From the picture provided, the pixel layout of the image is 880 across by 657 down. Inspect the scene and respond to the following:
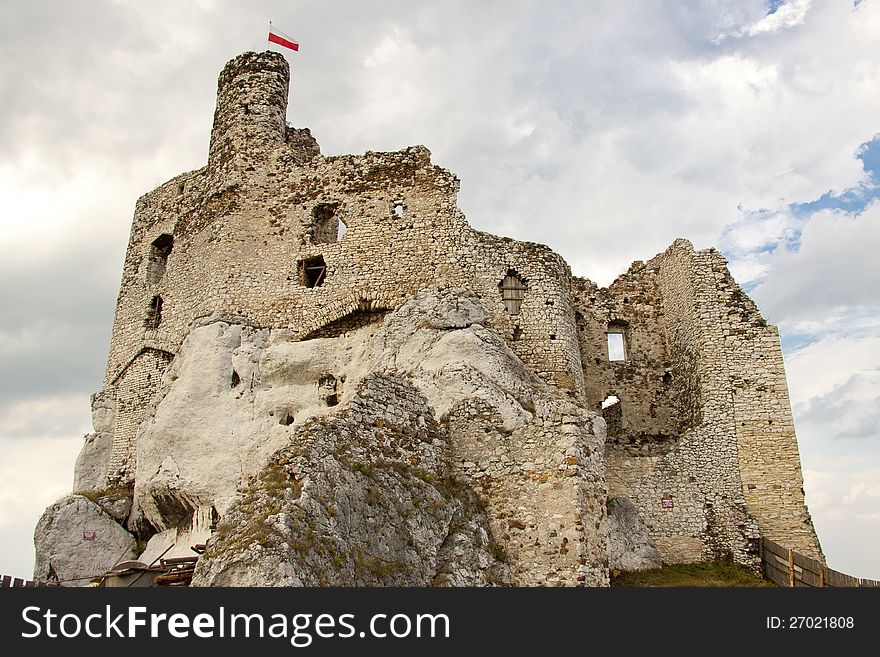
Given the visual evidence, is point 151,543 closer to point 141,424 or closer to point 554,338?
point 141,424

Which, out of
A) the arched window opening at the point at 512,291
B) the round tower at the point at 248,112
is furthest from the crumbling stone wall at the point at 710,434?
the round tower at the point at 248,112

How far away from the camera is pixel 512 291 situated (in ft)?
63.9

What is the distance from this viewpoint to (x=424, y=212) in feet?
65.8

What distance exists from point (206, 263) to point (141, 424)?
4.70 meters

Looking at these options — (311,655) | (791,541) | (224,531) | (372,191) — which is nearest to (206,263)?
(372,191)

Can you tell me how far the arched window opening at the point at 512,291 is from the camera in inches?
759

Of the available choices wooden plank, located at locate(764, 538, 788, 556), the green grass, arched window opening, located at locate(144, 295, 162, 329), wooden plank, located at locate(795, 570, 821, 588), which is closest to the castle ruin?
arched window opening, located at locate(144, 295, 162, 329)

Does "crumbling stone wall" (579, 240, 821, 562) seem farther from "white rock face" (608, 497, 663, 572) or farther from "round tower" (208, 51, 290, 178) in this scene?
"round tower" (208, 51, 290, 178)

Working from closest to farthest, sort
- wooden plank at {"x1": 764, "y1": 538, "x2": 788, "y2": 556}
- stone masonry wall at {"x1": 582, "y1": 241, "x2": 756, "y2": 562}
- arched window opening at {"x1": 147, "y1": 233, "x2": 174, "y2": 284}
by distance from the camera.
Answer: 1. wooden plank at {"x1": 764, "y1": 538, "x2": 788, "y2": 556}
2. stone masonry wall at {"x1": 582, "y1": 241, "x2": 756, "y2": 562}
3. arched window opening at {"x1": 147, "y1": 233, "x2": 174, "y2": 284}

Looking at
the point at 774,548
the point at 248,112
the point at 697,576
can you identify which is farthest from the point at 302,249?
the point at 774,548

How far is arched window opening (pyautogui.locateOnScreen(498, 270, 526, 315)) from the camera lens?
1928 cm

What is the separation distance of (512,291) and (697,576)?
821cm

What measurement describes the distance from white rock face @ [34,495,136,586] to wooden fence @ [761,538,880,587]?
15.8 m

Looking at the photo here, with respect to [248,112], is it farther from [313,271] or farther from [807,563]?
[807,563]
